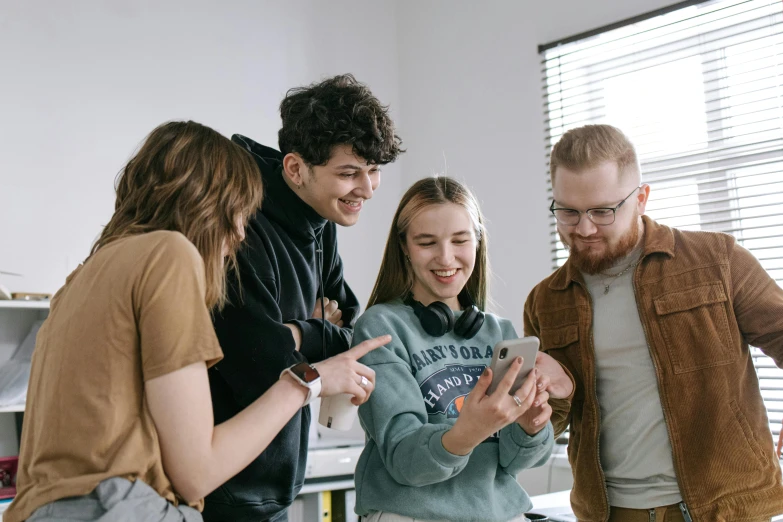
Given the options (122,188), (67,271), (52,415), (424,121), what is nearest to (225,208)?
(122,188)

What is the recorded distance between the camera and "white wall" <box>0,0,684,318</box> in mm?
3184

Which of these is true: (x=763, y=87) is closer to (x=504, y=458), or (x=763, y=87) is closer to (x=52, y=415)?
(x=504, y=458)

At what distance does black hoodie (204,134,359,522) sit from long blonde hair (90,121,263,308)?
158mm

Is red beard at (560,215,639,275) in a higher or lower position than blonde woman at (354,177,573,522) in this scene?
higher

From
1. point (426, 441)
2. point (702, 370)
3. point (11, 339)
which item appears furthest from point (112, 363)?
point (11, 339)

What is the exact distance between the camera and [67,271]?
10.7 feet

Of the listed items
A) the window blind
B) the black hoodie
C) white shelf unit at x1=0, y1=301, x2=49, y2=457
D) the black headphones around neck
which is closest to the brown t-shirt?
the black hoodie

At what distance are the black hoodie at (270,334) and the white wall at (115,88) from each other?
1.83m

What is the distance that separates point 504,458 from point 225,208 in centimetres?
72

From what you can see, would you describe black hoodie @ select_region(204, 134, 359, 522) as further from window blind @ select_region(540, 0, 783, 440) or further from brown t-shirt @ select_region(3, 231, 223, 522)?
window blind @ select_region(540, 0, 783, 440)

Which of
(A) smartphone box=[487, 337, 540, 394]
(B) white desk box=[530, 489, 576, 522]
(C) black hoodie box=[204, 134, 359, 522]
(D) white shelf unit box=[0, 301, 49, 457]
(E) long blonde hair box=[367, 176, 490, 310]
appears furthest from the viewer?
(D) white shelf unit box=[0, 301, 49, 457]

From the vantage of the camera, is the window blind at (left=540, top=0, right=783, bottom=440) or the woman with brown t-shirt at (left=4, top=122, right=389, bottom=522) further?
the window blind at (left=540, top=0, right=783, bottom=440)

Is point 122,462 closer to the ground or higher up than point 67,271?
closer to the ground

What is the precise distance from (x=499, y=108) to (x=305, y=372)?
10.7ft
